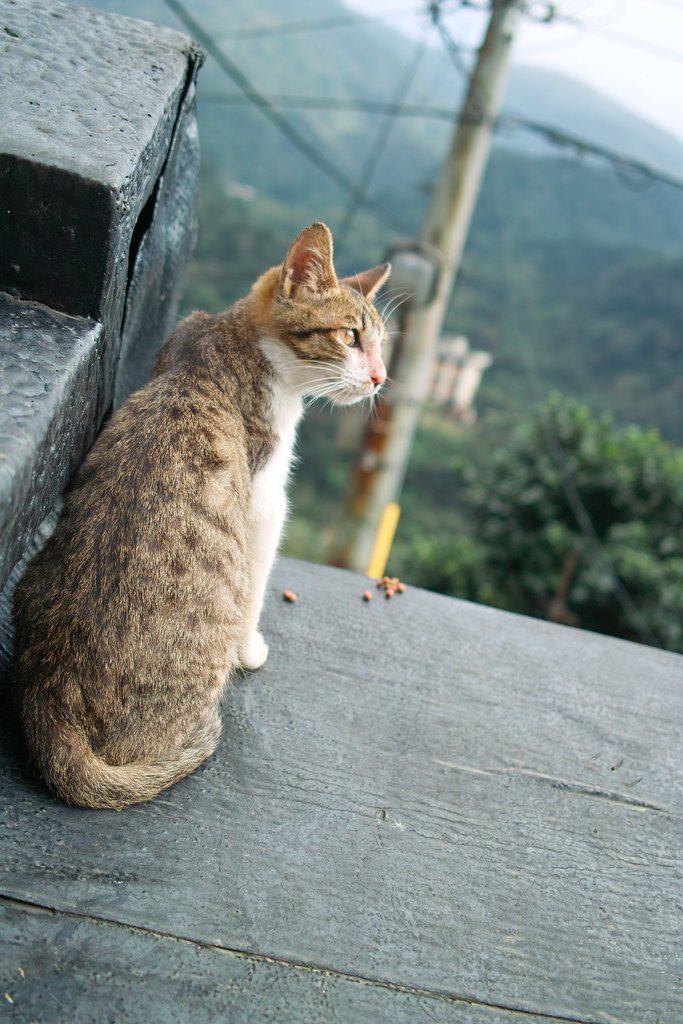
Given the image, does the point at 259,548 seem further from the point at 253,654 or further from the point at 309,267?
the point at 309,267

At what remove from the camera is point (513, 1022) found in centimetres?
119

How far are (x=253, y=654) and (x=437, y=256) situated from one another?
6.10 meters

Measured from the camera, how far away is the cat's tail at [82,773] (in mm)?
1309

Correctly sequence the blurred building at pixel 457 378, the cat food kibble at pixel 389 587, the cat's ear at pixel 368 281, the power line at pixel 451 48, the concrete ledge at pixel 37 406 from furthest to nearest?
the blurred building at pixel 457 378
the power line at pixel 451 48
the cat food kibble at pixel 389 587
the cat's ear at pixel 368 281
the concrete ledge at pixel 37 406

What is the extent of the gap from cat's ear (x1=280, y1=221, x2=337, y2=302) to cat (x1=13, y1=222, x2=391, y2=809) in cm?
28

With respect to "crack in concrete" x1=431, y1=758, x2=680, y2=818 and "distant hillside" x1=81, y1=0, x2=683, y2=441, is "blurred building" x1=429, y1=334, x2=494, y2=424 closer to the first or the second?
"distant hillside" x1=81, y1=0, x2=683, y2=441

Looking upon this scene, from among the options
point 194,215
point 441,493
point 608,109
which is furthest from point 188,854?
point 608,109

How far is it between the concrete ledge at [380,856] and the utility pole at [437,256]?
17.0ft

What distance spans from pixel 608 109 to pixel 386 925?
25622 millimetres

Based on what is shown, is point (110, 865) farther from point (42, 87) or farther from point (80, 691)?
point (42, 87)

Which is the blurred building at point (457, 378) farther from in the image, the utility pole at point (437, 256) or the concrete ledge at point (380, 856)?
the concrete ledge at point (380, 856)

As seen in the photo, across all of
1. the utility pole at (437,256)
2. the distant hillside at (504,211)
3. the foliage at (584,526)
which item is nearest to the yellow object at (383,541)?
the utility pole at (437,256)

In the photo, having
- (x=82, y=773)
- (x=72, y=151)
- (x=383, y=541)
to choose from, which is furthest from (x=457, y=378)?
(x=82, y=773)

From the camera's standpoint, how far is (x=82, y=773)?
131 centimetres
